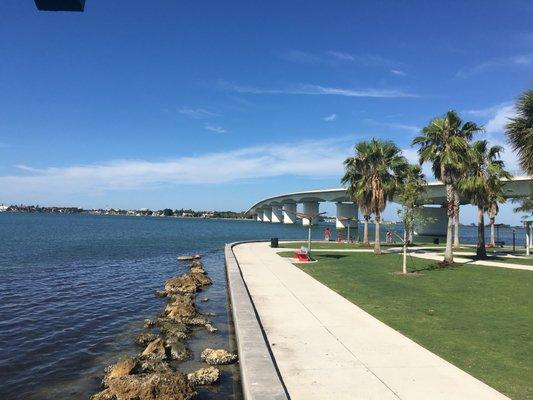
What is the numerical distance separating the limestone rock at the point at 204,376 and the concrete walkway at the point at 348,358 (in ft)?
4.53

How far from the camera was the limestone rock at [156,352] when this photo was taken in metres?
11.6

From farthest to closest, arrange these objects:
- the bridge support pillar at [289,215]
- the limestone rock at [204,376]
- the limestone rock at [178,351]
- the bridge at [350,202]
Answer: the bridge support pillar at [289,215], the bridge at [350,202], the limestone rock at [178,351], the limestone rock at [204,376]

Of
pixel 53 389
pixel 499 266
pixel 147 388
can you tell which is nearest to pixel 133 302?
pixel 53 389

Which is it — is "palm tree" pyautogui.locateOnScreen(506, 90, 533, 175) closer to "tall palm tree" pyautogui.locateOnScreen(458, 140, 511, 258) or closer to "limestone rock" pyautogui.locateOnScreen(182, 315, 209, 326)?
A: "tall palm tree" pyautogui.locateOnScreen(458, 140, 511, 258)

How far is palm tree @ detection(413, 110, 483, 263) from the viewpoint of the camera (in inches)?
1010

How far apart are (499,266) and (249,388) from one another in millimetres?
24393

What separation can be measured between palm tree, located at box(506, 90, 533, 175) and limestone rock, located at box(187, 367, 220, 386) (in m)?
17.0

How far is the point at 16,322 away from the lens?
53.8 feet

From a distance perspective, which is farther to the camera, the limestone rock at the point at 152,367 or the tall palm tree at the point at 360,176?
the tall palm tree at the point at 360,176

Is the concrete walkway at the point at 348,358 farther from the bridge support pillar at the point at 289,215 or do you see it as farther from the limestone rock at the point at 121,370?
the bridge support pillar at the point at 289,215

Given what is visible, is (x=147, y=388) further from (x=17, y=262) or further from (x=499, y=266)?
(x=17, y=262)

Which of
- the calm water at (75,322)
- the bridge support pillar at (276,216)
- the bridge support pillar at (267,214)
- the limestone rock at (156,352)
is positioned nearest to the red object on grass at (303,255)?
the calm water at (75,322)

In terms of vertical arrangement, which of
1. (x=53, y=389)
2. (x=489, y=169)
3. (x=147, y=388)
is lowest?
(x=53, y=389)

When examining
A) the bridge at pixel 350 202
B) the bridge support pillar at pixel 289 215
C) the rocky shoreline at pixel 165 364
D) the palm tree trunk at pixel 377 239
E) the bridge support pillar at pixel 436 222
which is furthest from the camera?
the bridge support pillar at pixel 289 215
